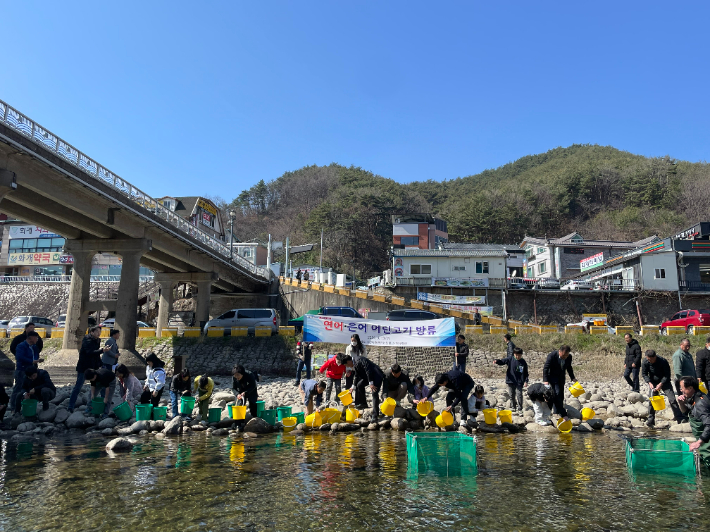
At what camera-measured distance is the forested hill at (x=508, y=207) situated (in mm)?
64481

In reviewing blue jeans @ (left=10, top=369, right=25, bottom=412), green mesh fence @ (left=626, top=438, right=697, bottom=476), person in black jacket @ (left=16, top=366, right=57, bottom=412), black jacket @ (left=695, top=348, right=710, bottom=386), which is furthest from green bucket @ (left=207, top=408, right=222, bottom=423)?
black jacket @ (left=695, top=348, right=710, bottom=386)

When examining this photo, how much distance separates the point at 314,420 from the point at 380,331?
888cm

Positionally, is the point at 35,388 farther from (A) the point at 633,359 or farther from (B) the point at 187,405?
(A) the point at 633,359

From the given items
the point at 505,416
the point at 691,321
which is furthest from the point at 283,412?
the point at 691,321

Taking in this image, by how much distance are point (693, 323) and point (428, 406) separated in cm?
2476

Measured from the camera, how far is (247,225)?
3460 inches

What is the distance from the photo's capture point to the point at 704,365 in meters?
9.43

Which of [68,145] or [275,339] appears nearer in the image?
[68,145]

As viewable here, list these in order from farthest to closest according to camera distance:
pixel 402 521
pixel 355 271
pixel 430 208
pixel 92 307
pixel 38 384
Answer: pixel 430 208
pixel 355 271
pixel 92 307
pixel 38 384
pixel 402 521

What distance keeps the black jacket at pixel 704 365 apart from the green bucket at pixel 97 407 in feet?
41.6

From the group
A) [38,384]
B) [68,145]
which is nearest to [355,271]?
[68,145]

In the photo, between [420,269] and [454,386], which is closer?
[454,386]

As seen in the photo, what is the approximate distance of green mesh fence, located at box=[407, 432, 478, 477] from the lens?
6727mm

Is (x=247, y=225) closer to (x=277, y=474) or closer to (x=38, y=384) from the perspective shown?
(x=38, y=384)
